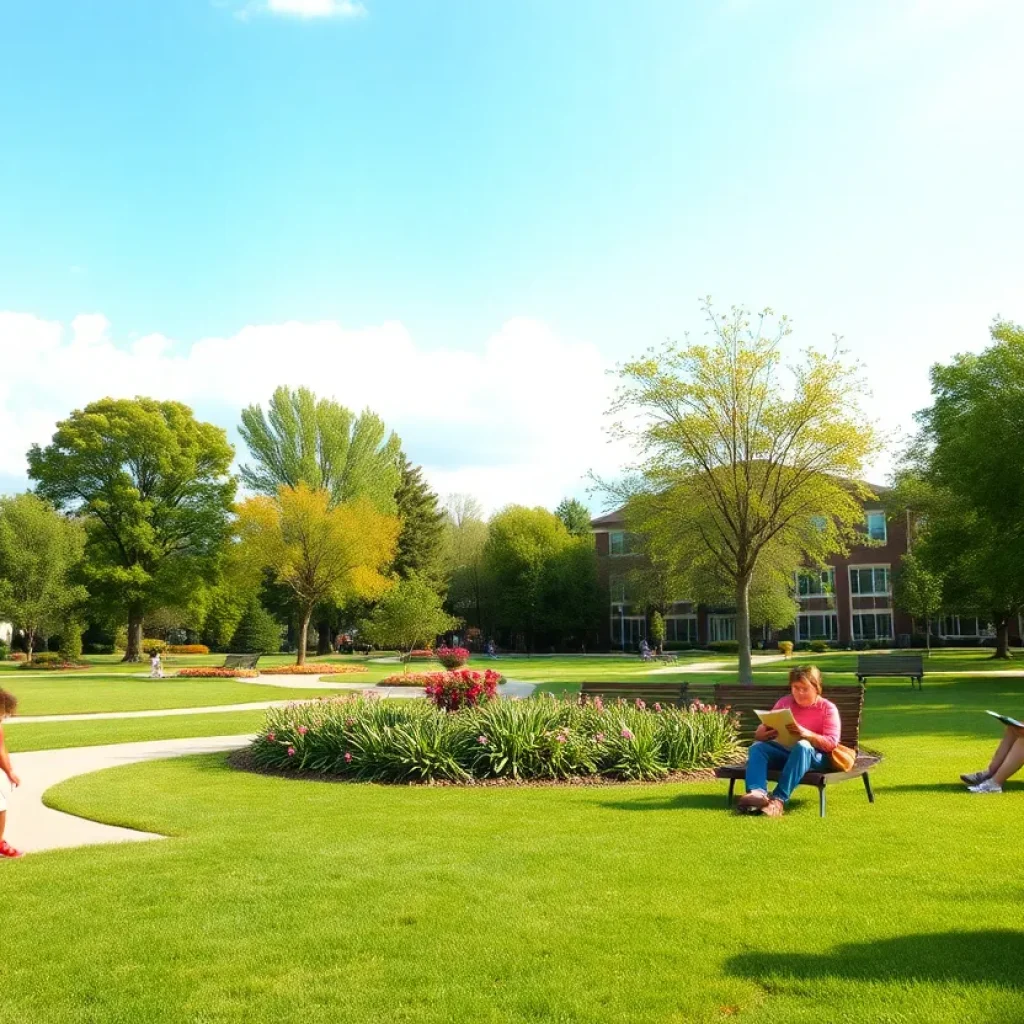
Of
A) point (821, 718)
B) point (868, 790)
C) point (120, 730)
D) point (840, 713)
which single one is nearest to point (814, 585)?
point (120, 730)

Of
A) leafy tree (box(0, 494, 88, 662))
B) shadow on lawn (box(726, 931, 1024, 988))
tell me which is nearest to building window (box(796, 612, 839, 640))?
leafy tree (box(0, 494, 88, 662))

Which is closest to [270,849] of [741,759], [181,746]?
[741,759]

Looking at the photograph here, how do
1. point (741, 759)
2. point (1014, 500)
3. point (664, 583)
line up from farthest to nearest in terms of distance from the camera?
point (664, 583) → point (1014, 500) → point (741, 759)

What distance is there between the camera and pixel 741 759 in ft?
38.2

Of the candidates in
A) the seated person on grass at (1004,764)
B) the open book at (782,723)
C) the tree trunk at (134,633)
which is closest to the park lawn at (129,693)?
the tree trunk at (134,633)

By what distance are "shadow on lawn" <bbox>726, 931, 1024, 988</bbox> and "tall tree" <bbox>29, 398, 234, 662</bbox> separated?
1795 inches

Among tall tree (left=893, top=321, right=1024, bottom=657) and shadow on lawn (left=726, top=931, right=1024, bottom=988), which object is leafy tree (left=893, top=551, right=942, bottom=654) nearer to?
tall tree (left=893, top=321, right=1024, bottom=657)

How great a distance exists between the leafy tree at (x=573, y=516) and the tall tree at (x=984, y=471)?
50.4m

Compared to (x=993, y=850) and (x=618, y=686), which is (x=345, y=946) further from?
(x=618, y=686)

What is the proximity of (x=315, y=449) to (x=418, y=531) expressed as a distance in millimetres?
10084

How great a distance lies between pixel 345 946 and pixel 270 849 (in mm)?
2449

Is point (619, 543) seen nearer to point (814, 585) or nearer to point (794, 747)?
point (814, 585)

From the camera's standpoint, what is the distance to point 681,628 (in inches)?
3083

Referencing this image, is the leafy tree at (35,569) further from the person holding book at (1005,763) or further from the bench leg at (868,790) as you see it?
the person holding book at (1005,763)
